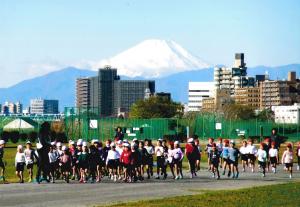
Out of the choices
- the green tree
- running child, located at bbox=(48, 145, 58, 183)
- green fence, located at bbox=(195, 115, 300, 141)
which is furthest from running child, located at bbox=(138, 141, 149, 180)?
the green tree

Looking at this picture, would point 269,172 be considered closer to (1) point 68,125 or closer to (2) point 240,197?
(2) point 240,197

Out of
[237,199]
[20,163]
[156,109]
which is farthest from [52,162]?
[156,109]

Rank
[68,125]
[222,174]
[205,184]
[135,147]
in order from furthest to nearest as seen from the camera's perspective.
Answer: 1. [68,125]
2. [222,174]
3. [135,147]
4. [205,184]

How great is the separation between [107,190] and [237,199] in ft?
22.7

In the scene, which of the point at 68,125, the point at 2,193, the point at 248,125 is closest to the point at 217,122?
the point at 248,125

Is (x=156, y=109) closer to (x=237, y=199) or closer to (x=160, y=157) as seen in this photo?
(x=160, y=157)

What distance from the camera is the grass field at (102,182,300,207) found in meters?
27.9

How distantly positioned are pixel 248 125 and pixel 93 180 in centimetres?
6603

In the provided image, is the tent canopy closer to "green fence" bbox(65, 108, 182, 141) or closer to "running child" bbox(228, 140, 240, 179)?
"green fence" bbox(65, 108, 182, 141)

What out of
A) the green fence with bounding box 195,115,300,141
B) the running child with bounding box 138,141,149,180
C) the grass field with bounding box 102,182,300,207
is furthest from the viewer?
the green fence with bounding box 195,115,300,141

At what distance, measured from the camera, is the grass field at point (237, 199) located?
91.4 feet

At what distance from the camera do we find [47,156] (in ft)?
130

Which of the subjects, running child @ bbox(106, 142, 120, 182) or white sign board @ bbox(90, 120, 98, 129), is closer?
running child @ bbox(106, 142, 120, 182)

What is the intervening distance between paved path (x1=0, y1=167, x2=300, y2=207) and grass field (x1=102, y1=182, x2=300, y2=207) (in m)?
1.44
